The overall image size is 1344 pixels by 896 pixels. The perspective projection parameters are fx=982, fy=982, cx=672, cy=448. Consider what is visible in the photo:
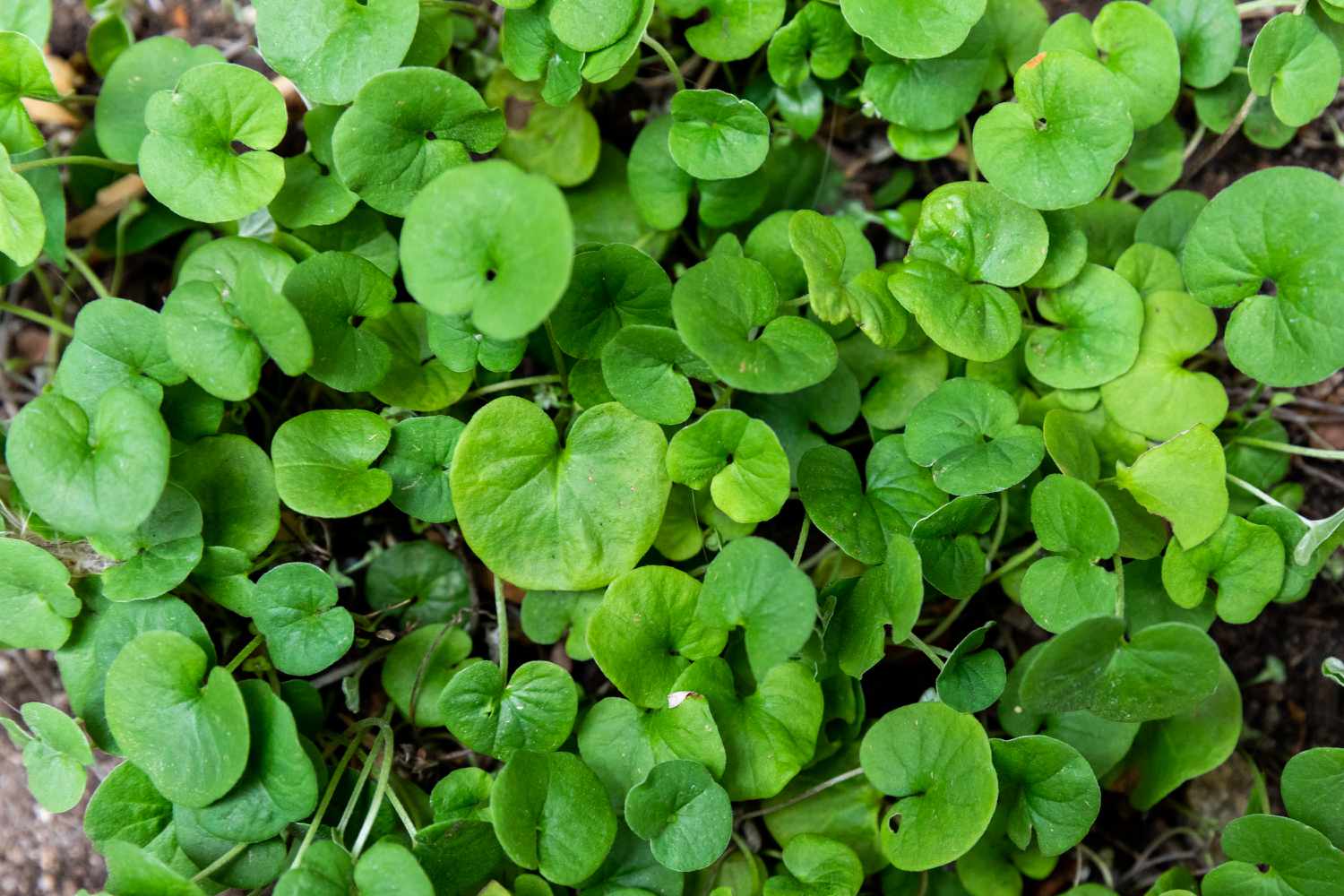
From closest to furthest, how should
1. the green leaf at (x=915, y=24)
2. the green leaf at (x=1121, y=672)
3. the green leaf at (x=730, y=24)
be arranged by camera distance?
1. the green leaf at (x=1121, y=672)
2. the green leaf at (x=915, y=24)
3. the green leaf at (x=730, y=24)

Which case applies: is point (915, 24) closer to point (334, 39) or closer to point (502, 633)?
point (334, 39)

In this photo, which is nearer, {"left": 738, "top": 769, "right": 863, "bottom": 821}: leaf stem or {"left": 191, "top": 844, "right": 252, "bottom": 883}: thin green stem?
{"left": 191, "top": 844, "right": 252, "bottom": 883}: thin green stem

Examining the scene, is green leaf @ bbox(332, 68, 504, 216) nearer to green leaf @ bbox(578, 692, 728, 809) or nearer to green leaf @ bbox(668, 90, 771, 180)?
green leaf @ bbox(668, 90, 771, 180)

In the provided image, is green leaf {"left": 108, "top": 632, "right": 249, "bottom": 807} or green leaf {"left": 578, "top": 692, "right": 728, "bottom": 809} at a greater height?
green leaf {"left": 108, "top": 632, "right": 249, "bottom": 807}

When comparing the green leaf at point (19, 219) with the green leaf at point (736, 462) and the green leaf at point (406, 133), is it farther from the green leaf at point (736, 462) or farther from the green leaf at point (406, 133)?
the green leaf at point (736, 462)

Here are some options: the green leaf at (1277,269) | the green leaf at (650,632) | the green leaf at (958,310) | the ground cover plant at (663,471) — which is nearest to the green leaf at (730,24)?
the ground cover plant at (663,471)

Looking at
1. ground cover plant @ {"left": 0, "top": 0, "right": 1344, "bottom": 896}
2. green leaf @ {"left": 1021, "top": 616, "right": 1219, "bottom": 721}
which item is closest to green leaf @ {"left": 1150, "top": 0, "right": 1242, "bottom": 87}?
ground cover plant @ {"left": 0, "top": 0, "right": 1344, "bottom": 896}
